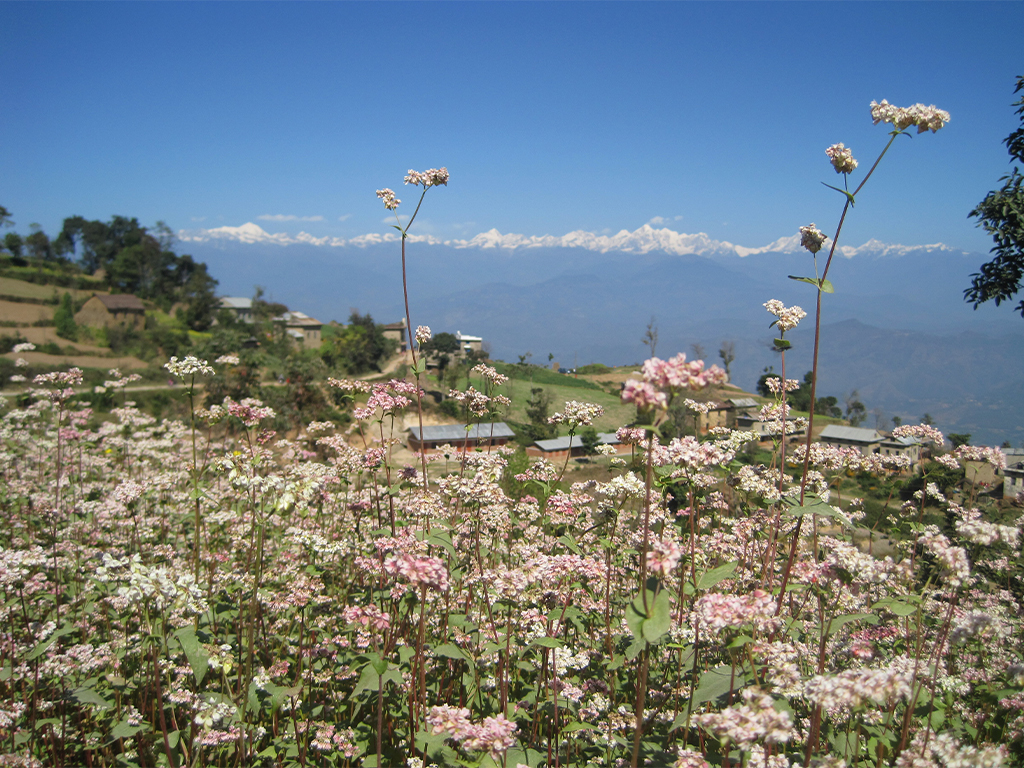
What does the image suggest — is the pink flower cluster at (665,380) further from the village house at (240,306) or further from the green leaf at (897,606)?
the village house at (240,306)

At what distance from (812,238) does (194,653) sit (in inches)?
207

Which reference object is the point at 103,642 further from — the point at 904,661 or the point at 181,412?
the point at 181,412

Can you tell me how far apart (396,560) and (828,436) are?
64.6 m

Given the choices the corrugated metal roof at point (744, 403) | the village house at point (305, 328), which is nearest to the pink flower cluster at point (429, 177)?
the corrugated metal roof at point (744, 403)

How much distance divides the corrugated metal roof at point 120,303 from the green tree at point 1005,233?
92.4 metres

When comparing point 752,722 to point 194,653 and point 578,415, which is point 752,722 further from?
point 194,653

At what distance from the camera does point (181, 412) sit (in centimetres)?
3547

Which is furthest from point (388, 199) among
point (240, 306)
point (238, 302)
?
point (238, 302)

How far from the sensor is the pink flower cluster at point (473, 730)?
2.42 m

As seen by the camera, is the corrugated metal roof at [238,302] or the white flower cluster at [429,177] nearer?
the white flower cluster at [429,177]

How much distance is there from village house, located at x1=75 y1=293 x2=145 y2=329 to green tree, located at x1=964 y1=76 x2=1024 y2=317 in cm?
8691

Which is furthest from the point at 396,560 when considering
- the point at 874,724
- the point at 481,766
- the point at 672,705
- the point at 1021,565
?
the point at 1021,565

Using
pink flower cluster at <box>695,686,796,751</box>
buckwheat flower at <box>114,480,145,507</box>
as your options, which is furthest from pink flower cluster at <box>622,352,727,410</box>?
buckwheat flower at <box>114,480,145,507</box>

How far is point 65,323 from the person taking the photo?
216 ft
